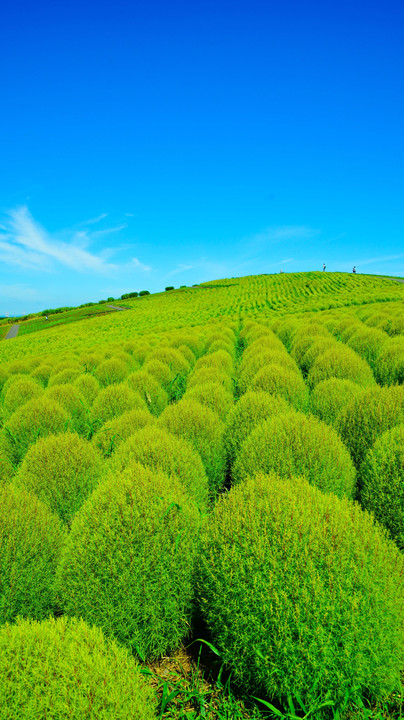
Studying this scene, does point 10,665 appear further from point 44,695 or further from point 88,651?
point 88,651

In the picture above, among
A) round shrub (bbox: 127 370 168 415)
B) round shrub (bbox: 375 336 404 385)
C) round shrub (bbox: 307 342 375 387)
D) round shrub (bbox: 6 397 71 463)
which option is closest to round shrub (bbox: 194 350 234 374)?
round shrub (bbox: 127 370 168 415)

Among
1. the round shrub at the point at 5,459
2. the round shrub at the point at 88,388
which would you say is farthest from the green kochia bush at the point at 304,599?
the round shrub at the point at 88,388

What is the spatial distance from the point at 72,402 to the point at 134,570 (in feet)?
13.7

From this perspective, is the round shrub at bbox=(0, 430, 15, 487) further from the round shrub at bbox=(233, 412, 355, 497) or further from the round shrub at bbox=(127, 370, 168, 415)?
the round shrub at bbox=(233, 412, 355, 497)

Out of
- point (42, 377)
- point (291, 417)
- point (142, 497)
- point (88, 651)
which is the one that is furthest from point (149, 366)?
point (88, 651)

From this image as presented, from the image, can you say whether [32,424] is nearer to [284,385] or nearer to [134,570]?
[134,570]

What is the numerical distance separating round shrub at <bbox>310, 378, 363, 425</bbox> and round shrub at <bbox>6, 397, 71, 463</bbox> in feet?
12.4

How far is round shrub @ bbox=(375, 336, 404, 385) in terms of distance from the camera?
582 centimetres

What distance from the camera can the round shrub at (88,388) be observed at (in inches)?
254

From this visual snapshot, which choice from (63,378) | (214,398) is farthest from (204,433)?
(63,378)

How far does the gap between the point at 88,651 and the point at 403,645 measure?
1.69m

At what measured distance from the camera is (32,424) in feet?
15.8

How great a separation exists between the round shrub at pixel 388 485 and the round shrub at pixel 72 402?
4.17 meters

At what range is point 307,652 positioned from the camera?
5.36 feet
